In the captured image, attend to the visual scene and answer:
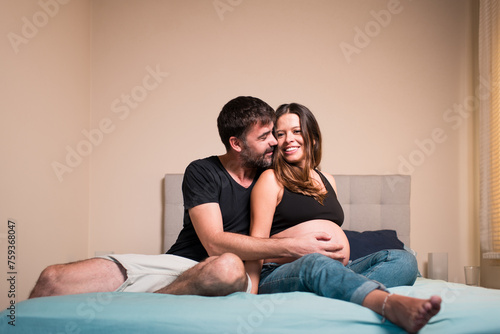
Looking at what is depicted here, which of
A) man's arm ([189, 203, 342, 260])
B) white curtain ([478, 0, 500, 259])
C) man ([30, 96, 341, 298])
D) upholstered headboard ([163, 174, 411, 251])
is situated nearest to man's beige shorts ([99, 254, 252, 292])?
man ([30, 96, 341, 298])

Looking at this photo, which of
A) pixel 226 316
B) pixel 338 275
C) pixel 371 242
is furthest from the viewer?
pixel 371 242

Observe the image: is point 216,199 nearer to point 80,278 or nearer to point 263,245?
point 263,245

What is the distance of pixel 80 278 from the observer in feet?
6.09

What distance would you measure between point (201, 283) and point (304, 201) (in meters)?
0.63

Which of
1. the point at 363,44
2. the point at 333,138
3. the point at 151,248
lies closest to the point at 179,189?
the point at 151,248

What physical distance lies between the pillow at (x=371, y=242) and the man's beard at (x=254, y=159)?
2.65ft

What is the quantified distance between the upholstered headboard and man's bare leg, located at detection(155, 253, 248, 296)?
1.54 metres

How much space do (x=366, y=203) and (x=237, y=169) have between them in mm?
1325

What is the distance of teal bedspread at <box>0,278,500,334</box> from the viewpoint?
1.38 metres

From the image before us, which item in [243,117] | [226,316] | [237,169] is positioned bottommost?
[226,316]

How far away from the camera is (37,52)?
112 inches

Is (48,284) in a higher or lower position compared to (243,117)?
lower

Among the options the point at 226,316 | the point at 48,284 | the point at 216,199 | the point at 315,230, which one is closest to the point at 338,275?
the point at 226,316

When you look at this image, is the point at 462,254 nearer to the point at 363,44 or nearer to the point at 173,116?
the point at 363,44
